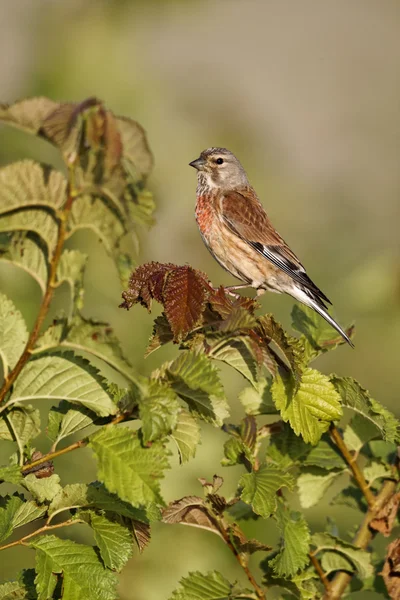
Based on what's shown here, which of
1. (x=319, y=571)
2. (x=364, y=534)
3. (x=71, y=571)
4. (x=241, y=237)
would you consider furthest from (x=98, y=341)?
(x=241, y=237)

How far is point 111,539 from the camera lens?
1.97 m

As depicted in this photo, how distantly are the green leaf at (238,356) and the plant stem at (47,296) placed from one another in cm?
50

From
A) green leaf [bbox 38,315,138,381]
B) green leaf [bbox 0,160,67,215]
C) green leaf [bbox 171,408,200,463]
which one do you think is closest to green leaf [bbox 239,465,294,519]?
green leaf [bbox 171,408,200,463]

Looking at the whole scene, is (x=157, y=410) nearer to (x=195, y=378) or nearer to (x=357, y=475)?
(x=195, y=378)

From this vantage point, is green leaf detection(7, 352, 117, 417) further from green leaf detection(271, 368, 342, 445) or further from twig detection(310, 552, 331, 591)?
twig detection(310, 552, 331, 591)

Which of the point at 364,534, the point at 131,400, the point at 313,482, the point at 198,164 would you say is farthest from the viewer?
the point at 198,164

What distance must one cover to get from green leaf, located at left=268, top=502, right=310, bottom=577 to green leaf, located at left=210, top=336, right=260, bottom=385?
1.48ft

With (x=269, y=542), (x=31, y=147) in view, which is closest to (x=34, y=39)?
(x=31, y=147)

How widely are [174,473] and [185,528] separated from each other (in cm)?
26

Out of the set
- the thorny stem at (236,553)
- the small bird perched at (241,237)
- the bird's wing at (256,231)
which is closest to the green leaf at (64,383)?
the thorny stem at (236,553)

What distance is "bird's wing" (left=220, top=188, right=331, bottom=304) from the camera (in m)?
5.30

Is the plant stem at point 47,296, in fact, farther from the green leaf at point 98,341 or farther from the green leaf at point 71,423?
the green leaf at point 71,423

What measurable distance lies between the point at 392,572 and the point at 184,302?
3.63 ft

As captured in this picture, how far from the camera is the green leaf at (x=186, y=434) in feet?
6.50
